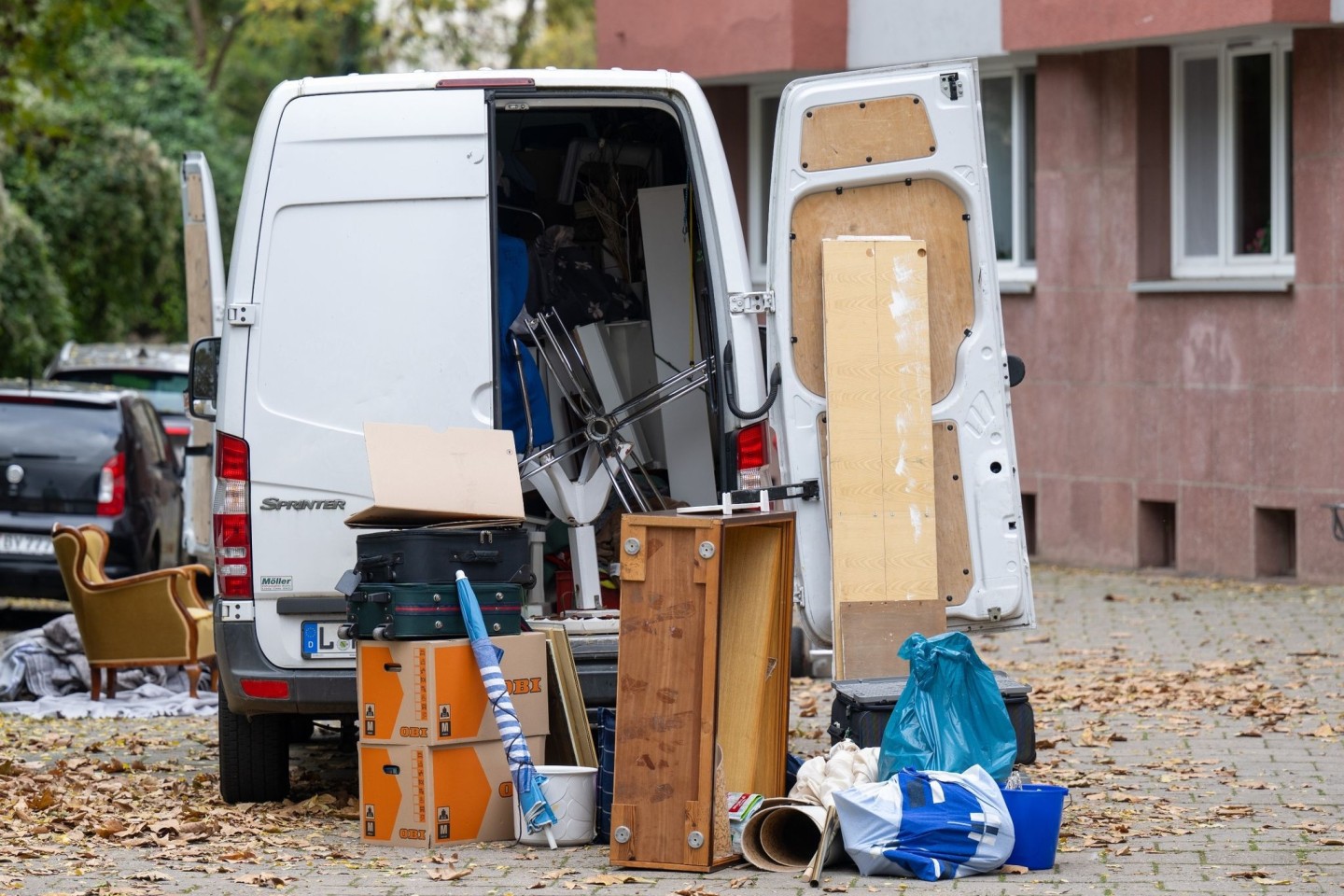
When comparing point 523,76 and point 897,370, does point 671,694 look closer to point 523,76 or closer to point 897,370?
point 897,370

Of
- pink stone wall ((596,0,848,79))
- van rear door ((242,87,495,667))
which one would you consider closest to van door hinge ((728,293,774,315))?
van rear door ((242,87,495,667))

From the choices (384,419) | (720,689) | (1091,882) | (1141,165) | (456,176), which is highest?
(1141,165)

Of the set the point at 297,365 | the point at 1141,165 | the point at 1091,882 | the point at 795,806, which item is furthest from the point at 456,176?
the point at 1141,165

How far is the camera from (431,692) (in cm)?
672

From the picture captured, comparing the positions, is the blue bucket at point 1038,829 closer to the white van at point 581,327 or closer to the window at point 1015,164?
the white van at point 581,327

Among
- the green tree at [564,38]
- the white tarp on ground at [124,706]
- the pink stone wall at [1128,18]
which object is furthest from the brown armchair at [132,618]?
the green tree at [564,38]

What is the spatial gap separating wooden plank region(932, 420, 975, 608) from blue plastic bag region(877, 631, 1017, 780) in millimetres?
993

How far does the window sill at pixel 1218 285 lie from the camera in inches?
578

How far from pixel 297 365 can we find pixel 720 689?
5.78 feet

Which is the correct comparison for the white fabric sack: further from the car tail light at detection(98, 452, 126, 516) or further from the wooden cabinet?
the car tail light at detection(98, 452, 126, 516)

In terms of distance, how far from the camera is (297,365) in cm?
702

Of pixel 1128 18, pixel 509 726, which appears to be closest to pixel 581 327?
pixel 509 726

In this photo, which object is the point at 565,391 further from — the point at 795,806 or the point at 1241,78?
the point at 1241,78

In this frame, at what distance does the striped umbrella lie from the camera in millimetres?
6695
